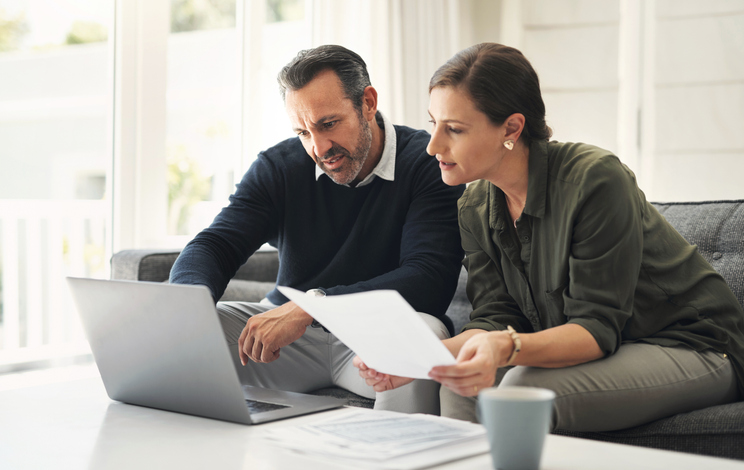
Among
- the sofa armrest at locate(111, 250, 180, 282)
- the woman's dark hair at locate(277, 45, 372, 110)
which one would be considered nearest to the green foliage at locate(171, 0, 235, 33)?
the sofa armrest at locate(111, 250, 180, 282)

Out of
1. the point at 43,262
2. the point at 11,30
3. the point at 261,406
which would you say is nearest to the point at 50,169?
the point at 43,262

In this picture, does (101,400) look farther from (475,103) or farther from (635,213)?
(635,213)

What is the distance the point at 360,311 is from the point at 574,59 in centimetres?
337

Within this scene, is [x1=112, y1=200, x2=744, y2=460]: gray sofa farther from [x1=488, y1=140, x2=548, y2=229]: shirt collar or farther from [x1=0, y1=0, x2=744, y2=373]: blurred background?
[x1=0, y1=0, x2=744, y2=373]: blurred background

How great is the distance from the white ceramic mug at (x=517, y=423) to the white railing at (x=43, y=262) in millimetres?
3066

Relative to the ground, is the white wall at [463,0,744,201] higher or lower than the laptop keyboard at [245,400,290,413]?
higher

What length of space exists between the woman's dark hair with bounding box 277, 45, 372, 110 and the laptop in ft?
2.62

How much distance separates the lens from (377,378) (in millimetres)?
1079

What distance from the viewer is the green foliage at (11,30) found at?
9.48 feet

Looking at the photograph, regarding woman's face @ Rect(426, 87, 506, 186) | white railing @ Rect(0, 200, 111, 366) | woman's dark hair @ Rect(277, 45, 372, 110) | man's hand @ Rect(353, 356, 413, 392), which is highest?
woman's dark hair @ Rect(277, 45, 372, 110)

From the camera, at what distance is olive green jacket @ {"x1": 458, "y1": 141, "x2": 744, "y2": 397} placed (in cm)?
116

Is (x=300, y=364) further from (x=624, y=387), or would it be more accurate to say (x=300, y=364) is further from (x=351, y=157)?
(x=624, y=387)

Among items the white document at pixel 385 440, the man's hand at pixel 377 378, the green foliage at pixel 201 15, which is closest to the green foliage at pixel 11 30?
the green foliage at pixel 201 15

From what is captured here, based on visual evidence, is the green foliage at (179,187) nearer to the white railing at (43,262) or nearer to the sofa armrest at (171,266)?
the white railing at (43,262)
